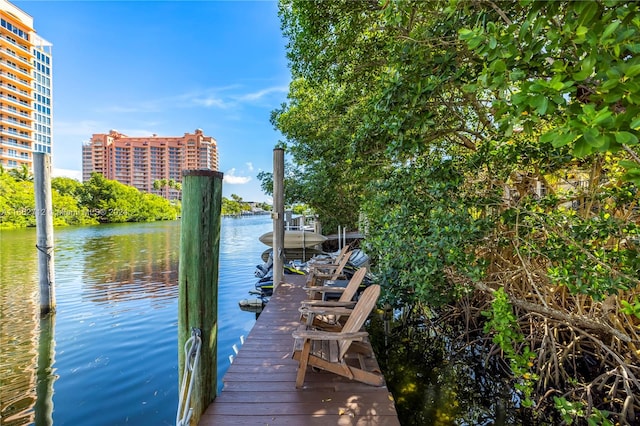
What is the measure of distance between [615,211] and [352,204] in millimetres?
10183

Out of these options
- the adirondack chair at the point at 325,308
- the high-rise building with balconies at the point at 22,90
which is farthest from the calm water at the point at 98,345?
the high-rise building with balconies at the point at 22,90

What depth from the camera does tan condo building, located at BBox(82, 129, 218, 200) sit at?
9412 cm

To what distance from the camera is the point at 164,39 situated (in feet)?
67.0

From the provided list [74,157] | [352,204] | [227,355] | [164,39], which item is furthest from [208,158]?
[227,355]

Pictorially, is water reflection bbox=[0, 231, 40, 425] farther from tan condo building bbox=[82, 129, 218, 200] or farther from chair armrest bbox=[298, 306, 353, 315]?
tan condo building bbox=[82, 129, 218, 200]

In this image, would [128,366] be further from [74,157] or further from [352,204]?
[74,157]

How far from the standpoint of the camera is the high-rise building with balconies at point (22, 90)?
158ft

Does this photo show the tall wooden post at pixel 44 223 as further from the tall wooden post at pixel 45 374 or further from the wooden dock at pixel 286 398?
the wooden dock at pixel 286 398

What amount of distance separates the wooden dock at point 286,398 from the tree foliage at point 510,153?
1.41 meters

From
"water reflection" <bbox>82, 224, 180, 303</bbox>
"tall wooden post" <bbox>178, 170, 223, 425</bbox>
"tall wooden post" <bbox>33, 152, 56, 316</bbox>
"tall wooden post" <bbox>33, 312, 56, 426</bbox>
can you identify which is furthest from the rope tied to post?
"tall wooden post" <bbox>178, 170, 223, 425</bbox>

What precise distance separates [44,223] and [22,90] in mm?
65878

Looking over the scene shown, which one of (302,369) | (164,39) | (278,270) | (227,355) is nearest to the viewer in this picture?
(302,369)

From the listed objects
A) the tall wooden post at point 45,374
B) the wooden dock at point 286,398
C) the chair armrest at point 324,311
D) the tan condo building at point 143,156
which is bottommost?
the tall wooden post at point 45,374

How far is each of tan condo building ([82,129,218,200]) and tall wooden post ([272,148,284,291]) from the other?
91.8 meters
